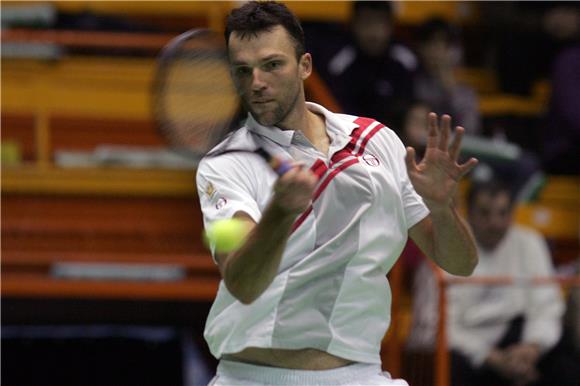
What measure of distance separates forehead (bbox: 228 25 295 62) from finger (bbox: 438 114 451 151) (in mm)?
565

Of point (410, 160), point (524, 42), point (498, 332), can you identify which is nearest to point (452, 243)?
point (410, 160)

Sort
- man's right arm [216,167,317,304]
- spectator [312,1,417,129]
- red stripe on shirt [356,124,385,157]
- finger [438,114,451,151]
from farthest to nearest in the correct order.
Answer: spectator [312,1,417,129] < finger [438,114,451,151] < red stripe on shirt [356,124,385,157] < man's right arm [216,167,317,304]

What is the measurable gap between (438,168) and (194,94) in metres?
2.15

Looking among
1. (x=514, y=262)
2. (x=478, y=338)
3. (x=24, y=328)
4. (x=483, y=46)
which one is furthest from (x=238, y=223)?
(x=483, y=46)

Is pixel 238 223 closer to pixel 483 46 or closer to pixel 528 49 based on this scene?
pixel 528 49

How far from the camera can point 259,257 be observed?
11.3 ft

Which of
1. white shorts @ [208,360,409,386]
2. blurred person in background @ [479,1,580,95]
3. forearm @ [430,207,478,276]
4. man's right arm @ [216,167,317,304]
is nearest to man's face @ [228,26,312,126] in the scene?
man's right arm @ [216,167,317,304]

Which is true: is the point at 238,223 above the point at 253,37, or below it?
below

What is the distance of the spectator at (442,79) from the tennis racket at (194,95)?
2.20m

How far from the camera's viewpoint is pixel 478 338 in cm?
667

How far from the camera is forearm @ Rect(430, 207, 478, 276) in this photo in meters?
4.07

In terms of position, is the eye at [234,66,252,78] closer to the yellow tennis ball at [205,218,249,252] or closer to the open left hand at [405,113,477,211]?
the yellow tennis ball at [205,218,249,252]

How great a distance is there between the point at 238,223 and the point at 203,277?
14.1 ft

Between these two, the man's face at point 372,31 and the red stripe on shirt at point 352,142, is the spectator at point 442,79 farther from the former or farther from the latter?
the red stripe on shirt at point 352,142
